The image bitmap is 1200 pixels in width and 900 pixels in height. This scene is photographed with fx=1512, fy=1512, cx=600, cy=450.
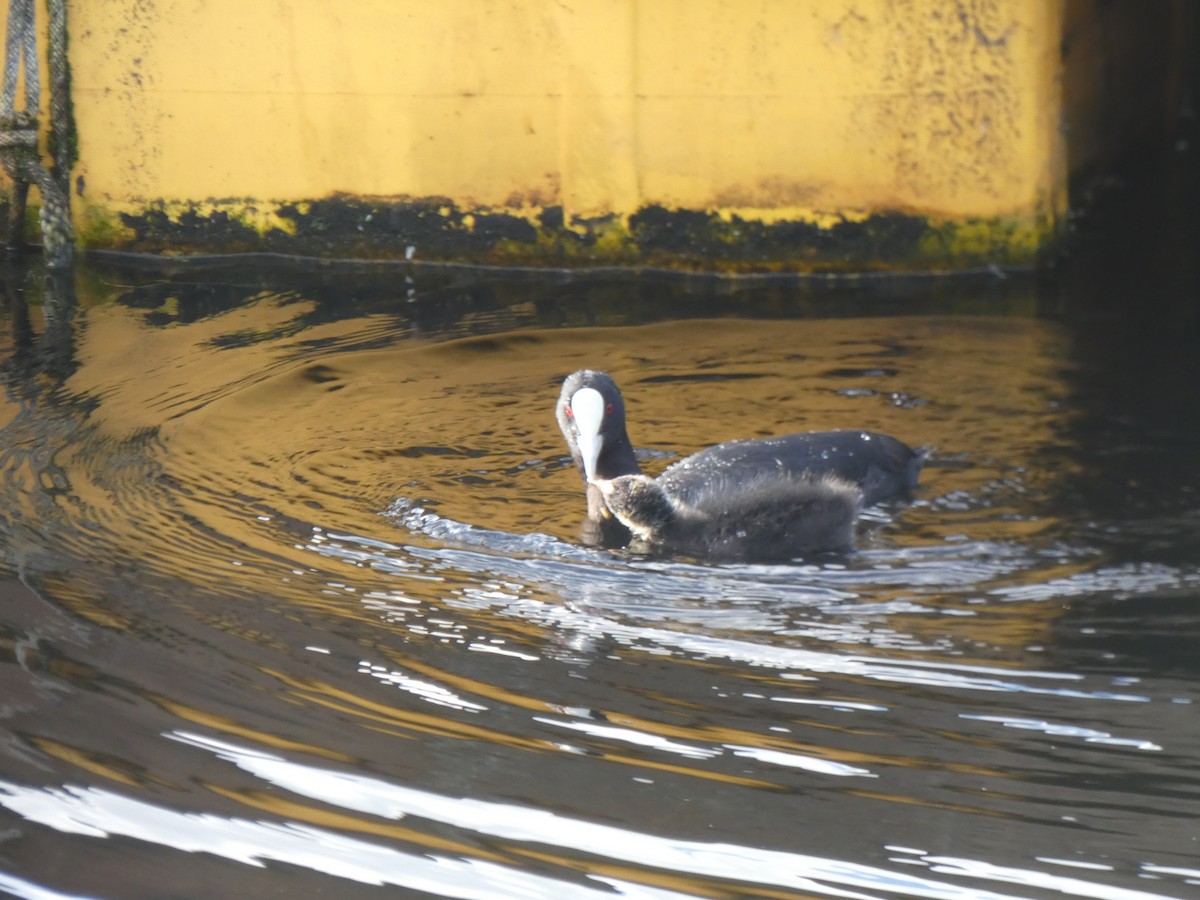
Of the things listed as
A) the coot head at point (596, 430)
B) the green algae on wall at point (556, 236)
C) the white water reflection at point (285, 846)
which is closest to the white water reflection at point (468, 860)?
the white water reflection at point (285, 846)

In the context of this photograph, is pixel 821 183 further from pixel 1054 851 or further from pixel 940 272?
pixel 1054 851

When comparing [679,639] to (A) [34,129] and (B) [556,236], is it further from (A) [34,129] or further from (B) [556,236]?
(A) [34,129]

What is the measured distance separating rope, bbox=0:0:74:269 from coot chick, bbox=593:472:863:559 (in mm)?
4610

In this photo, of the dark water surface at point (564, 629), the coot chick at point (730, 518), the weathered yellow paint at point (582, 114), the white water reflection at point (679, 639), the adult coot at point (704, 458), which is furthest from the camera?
the weathered yellow paint at point (582, 114)

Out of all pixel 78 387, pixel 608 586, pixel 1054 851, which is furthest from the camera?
pixel 78 387

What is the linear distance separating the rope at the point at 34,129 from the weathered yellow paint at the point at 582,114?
0.11 m

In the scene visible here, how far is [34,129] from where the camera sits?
746cm

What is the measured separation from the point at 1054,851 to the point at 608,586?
5.03ft

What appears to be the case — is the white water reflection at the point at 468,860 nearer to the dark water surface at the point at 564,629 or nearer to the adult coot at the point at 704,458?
the dark water surface at the point at 564,629

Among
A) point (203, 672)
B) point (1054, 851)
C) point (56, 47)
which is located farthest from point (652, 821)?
point (56, 47)

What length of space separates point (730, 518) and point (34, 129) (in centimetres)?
497

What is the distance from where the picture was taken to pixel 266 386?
546 centimetres

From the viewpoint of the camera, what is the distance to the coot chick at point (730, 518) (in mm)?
4039

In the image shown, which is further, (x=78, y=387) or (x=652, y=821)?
(x=78, y=387)
